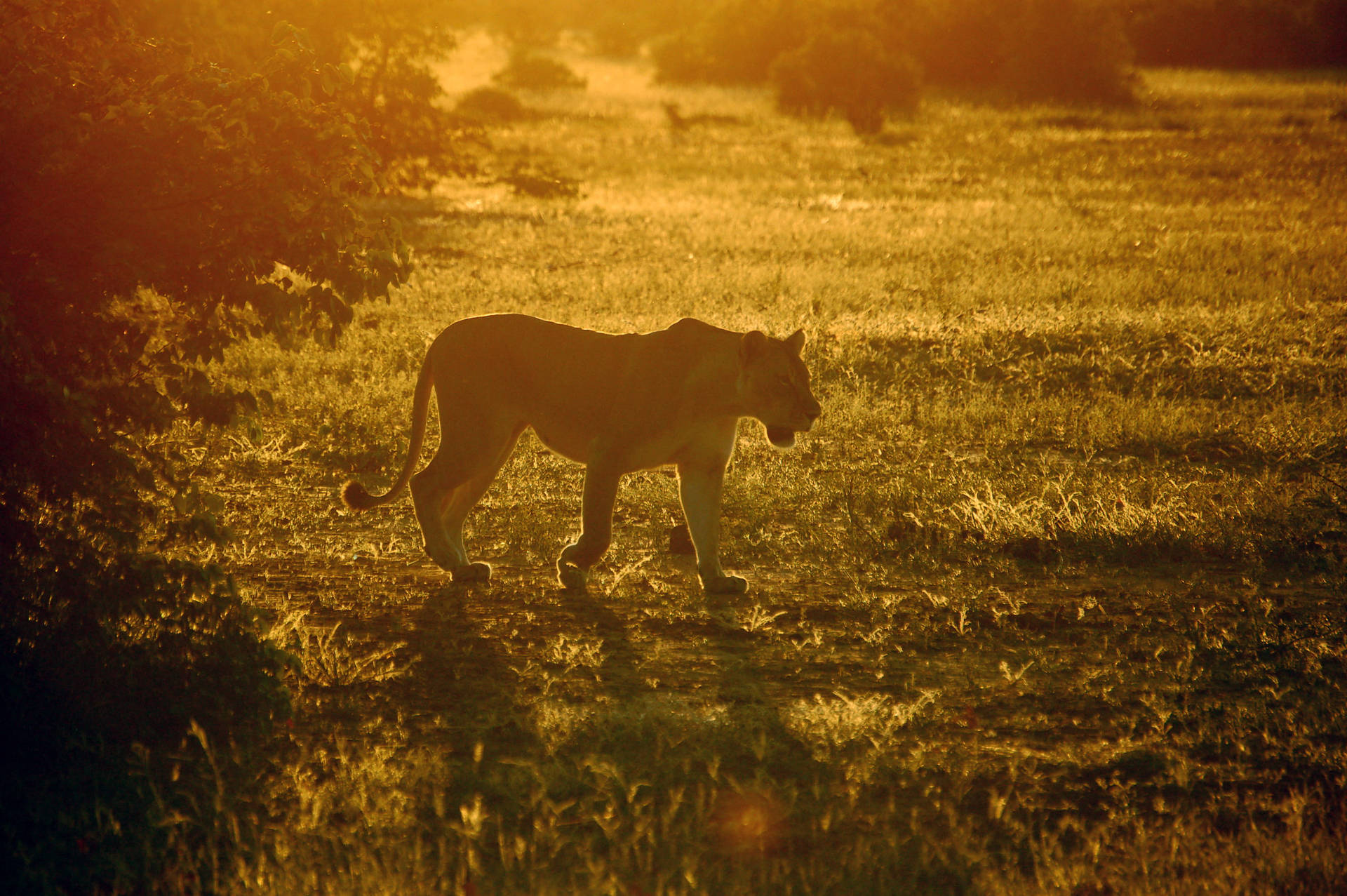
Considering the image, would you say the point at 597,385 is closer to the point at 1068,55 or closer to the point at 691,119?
the point at 691,119

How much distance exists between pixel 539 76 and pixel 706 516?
48.6 metres

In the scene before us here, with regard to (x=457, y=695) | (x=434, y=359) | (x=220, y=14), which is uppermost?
(x=220, y=14)

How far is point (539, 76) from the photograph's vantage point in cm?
5244

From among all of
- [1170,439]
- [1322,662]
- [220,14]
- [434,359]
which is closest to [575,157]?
[220,14]

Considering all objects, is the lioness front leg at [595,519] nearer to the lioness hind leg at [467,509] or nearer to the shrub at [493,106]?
the lioness hind leg at [467,509]

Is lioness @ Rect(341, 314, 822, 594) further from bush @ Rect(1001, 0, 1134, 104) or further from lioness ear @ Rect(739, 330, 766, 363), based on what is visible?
bush @ Rect(1001, 0, 1134, 104)

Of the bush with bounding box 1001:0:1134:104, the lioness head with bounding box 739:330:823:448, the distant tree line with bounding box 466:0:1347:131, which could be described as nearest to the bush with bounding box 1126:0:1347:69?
the distant tree line with bounding box 466:0:1347:131

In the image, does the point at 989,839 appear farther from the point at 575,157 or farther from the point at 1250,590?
the point at 575,157

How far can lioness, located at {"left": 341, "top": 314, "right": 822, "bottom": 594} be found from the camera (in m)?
6.55

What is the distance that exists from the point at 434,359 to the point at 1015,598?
347 cm

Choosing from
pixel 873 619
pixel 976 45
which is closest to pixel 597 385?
pixel 873 619

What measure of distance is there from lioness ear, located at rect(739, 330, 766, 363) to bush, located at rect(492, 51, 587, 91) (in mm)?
46644

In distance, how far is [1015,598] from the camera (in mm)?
6965

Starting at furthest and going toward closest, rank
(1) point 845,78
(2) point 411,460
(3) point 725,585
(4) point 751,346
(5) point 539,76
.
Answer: (5) point 539,76
(1) point 845,78
(2) point 411,460
(3) point 725,585
(4) point 751,346
